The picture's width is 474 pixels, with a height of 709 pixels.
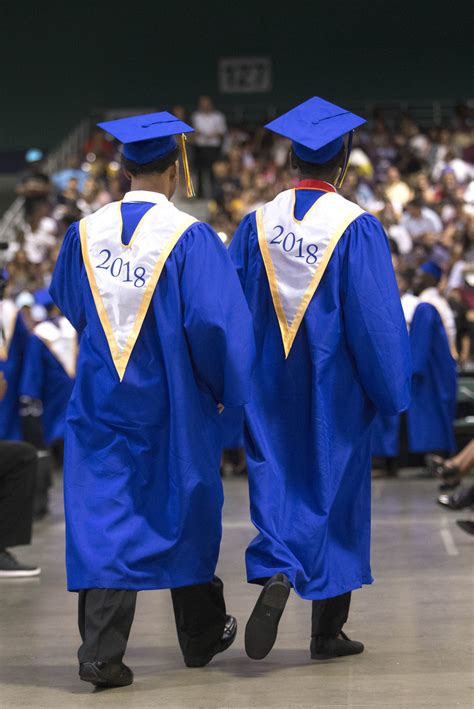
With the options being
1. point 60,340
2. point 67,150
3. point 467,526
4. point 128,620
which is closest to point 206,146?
point 67,150

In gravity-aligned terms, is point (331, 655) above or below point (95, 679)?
below

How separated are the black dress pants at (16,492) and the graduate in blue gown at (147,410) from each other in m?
2.20

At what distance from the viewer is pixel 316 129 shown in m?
4.78

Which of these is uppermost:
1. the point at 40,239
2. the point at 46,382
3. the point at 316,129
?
the point at 316,129

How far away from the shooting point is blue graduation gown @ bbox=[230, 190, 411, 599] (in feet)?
15.0

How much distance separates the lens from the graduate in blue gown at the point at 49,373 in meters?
10.0

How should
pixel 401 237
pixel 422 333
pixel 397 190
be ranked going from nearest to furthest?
pixel 422 333 → pixel 401 237 → pixel 397 190

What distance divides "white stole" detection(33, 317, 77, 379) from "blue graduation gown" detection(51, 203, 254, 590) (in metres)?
5.75

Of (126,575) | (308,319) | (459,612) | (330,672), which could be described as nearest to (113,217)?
(308,319)

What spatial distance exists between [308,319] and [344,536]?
2.36ft

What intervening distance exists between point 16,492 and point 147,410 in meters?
2.34

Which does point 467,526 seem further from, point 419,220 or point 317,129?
point 419,220

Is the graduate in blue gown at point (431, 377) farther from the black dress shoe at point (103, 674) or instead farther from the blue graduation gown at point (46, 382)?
the black dress shoe at point (103, 674)

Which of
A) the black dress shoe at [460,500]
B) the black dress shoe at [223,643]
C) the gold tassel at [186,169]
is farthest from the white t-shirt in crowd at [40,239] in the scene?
the black dress shoe at [223,643]
